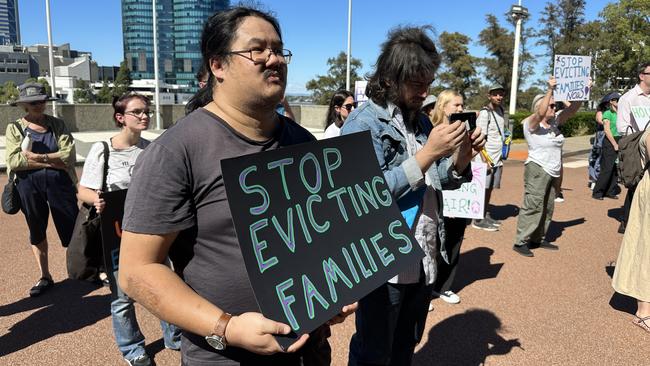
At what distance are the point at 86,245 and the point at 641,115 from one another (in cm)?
577

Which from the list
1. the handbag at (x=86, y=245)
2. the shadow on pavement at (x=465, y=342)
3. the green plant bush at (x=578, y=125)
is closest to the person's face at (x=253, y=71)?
the handbag at (x=86, y=245)

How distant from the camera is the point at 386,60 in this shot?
7.45 feet

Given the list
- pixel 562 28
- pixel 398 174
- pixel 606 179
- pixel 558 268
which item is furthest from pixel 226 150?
A: pixel 562 28

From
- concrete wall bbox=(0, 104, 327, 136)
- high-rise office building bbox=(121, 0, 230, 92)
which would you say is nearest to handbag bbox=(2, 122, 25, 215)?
concrete wall bbox=(0, 104, 327, 136)

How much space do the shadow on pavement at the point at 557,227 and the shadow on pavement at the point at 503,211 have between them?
2.18 ft

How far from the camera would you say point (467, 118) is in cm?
212

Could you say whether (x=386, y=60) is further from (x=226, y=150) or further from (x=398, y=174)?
(x=226, y=150)

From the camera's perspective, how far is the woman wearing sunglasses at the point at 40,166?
4.20 meters

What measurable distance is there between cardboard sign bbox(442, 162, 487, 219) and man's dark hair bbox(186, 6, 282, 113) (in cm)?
339

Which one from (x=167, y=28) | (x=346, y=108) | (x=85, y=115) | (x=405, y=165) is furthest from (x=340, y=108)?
(x=167, y=28)

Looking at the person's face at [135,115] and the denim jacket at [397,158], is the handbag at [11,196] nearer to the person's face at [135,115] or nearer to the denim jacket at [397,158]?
the person's face at [135,115]

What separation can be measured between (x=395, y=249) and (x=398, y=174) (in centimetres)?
42

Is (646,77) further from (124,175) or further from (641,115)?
(124,175)

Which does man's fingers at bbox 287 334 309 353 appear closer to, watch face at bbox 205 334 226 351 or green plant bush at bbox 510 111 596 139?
watch face at bbox 205 334 226 351
